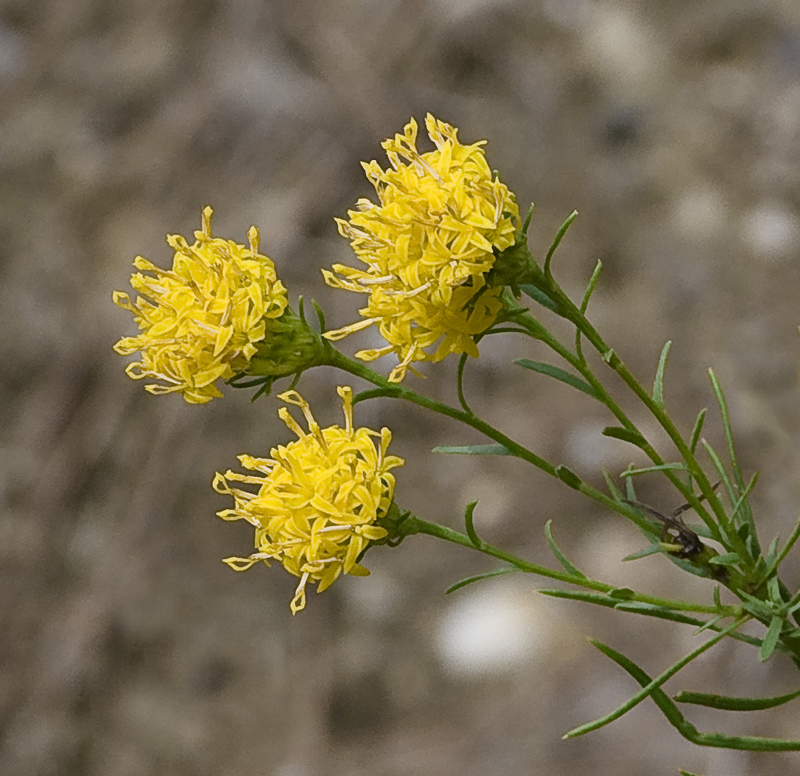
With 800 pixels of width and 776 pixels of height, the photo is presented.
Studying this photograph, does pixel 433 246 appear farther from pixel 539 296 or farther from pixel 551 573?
pixel 551 573

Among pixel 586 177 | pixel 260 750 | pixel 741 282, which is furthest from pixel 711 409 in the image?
pixel 260 750

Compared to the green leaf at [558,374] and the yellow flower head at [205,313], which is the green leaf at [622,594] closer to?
the green leaf at [558,374]

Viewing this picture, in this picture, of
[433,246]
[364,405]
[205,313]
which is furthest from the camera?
[364,405]

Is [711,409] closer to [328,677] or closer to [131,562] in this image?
[328,677]

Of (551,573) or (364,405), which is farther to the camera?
(364,405)

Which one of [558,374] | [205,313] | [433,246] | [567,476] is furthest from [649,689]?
[205,313]
